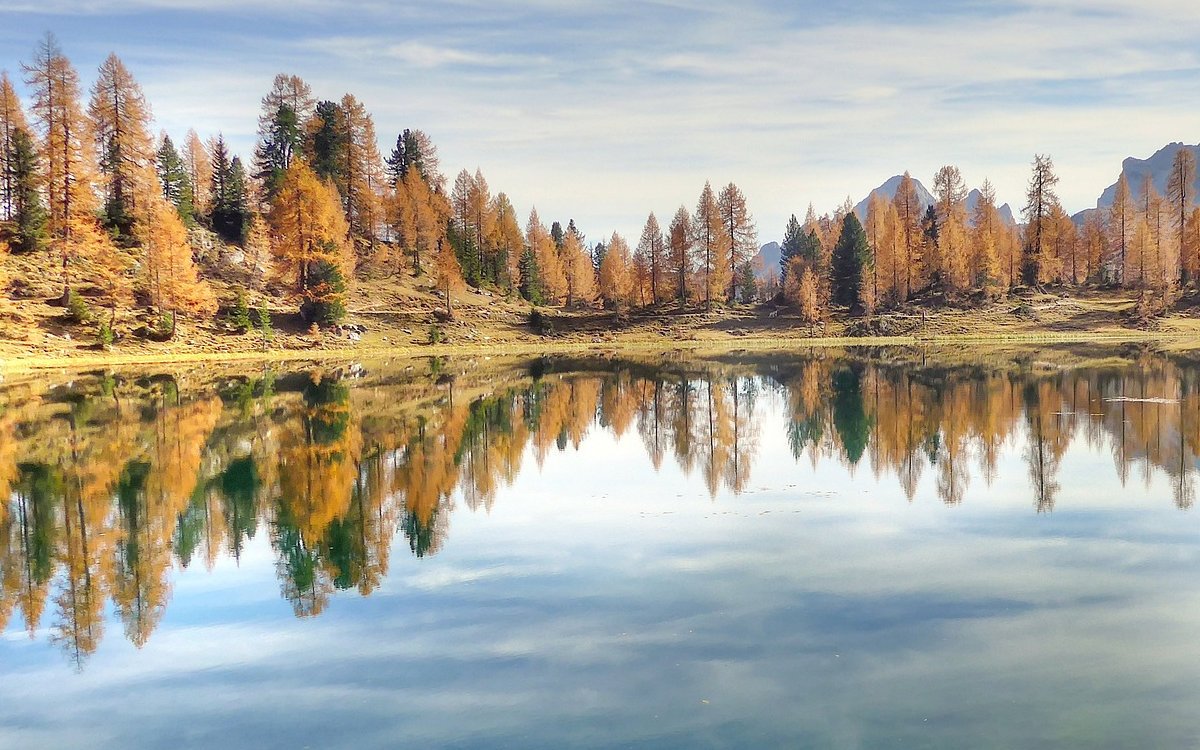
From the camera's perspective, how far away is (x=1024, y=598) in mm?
11734

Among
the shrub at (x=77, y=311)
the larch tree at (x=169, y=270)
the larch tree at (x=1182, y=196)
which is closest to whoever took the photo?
the shrub at (x=77, y=311)

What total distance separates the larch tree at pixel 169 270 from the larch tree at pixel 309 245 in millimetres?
8725

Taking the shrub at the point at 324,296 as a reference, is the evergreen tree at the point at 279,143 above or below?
above

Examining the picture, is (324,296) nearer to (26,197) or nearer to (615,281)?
(26,197)

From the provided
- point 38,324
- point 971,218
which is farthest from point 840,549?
point 971,218

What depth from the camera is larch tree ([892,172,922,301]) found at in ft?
338

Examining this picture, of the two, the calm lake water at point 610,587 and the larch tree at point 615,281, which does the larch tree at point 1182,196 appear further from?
the calm lake water at point 610,587

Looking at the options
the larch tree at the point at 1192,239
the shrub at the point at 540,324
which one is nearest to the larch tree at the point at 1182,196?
the larch tree at the point at 1192,239

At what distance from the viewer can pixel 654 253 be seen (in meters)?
109

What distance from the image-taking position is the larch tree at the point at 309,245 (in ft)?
260

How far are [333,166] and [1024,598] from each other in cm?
9891

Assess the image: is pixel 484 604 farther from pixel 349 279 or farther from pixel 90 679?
pixel 349 279

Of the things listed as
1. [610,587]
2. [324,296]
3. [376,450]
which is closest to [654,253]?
[324,296]

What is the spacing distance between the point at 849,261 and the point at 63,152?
77.1 meters
